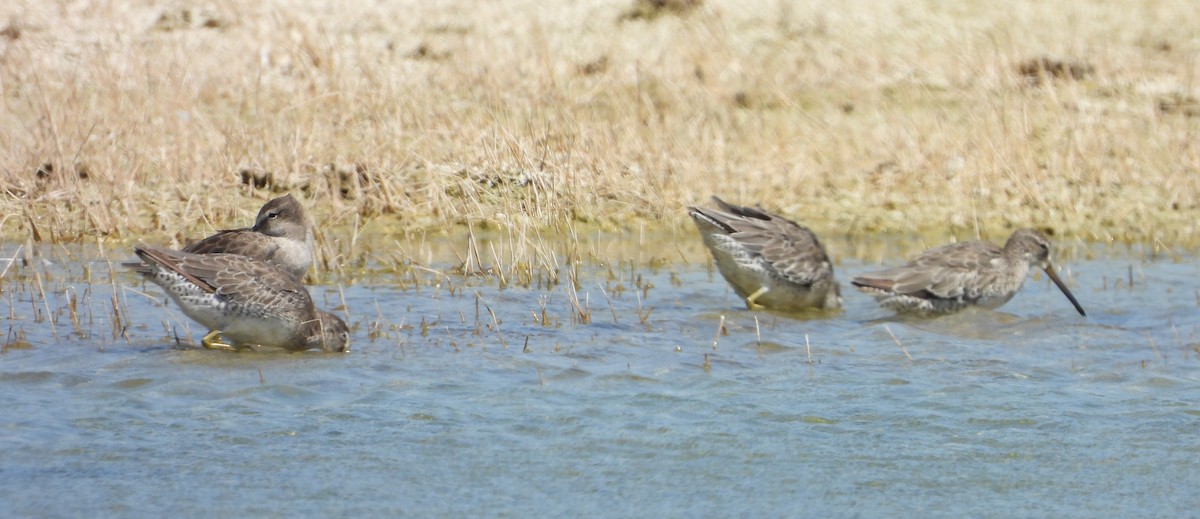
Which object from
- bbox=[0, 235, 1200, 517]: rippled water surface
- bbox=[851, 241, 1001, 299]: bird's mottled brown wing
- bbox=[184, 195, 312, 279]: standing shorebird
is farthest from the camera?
bbox=[851, 241, 1001, 299]: bird's mottled brown wing

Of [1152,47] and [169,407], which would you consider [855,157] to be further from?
[169,407]

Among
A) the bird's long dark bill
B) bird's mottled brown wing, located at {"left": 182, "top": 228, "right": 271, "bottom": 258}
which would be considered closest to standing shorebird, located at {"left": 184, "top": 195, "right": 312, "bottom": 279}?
bird's mottled brown wing, located at {"left": 182, "top": 228, "right": 271, "bottom": 258}

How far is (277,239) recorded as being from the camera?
939 cm

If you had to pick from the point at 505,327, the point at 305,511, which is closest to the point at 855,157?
the point at 505,327

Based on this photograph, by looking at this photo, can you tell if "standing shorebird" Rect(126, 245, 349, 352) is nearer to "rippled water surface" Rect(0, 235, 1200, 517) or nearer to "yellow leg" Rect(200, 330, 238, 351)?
"yellow leg" Rect(200, 330, 238, 351)

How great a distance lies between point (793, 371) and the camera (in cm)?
786

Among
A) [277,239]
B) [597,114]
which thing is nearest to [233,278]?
[277,239]

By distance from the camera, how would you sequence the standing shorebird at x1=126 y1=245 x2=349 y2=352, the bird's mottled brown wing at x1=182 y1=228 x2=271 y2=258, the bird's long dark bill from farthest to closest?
the bird's long dark bill < the bird's mottled brown wing at x1=182 y1=228 x2=271 y2=258 < the standing shorebird at x1=126 y1=245 x2=349 y2=352

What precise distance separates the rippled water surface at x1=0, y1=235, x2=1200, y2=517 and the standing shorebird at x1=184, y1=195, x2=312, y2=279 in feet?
1.37

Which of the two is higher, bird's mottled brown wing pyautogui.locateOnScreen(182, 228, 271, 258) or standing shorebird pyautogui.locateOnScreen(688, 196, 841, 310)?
bird's mottled brown wing pyautogui.locateOnScreen(182, 228, 271, 258)

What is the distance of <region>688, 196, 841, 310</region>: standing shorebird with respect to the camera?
10195 millimetres

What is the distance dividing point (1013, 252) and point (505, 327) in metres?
3.93

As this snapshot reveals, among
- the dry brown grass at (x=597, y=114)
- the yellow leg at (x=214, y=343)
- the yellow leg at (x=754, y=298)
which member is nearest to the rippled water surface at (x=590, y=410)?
the yellow leg at (x=214, y=343)

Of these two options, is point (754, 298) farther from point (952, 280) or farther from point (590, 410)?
point (590, 410)
